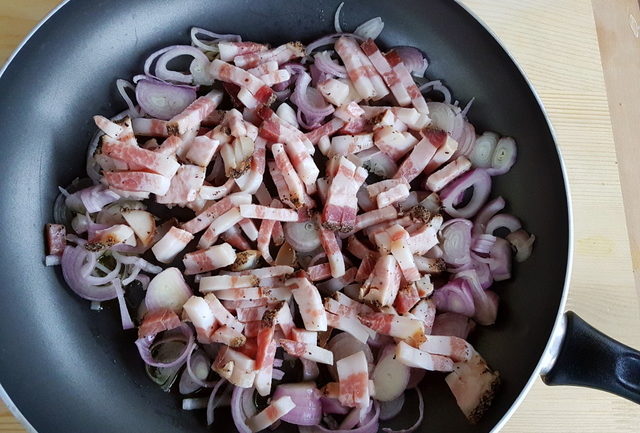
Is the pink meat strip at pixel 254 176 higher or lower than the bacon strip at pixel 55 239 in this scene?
lower

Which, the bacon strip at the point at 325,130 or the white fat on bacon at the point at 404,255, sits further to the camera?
the bacon strip at the point at 325,130

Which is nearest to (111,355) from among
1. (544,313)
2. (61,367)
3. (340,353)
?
(61,367)

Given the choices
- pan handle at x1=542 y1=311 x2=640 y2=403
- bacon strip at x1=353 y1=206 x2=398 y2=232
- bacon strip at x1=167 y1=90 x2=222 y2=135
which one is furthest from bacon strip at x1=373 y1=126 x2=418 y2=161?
pan handle at x1=542 y1=311 x2=640 y2=403

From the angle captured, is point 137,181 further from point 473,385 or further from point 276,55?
point 473,385

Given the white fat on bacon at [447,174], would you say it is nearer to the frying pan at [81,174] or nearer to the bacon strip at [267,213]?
the frying pan at [81,174]

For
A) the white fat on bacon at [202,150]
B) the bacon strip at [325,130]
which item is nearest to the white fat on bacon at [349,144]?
the bacon strip at [325,130]

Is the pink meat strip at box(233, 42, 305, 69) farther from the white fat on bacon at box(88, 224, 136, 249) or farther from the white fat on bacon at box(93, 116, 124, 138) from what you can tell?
the white fat on bacon at box(88, 224, 136, 249)

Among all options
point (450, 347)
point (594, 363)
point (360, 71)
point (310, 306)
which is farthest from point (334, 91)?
point (594, 363)
